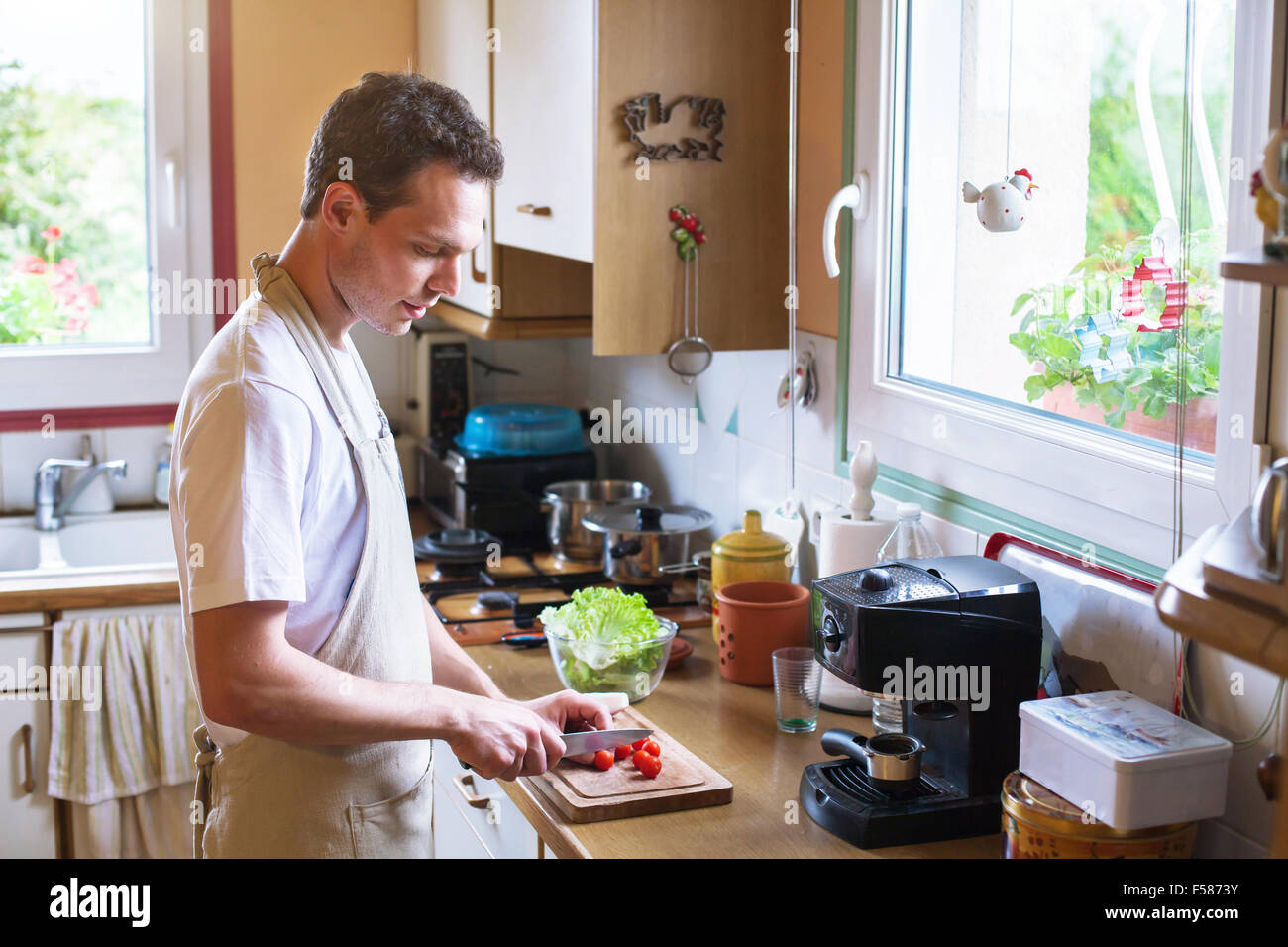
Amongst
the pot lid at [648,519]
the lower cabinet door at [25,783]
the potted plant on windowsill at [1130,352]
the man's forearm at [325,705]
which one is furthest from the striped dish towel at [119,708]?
the potted plant on windowsill at [1130,352]

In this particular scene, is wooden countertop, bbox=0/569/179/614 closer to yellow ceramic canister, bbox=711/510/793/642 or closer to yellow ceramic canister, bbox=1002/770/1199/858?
yellow ceramic canister, bbox=711/510/793/642

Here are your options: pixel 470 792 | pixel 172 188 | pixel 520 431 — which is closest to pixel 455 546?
pixel 520 431

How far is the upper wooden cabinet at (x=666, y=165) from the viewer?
209 centimetres

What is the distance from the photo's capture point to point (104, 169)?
124 inches

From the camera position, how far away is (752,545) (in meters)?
2.13

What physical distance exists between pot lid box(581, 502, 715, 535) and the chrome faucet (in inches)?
50.3

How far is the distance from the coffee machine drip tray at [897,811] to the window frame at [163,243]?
2.27 meters

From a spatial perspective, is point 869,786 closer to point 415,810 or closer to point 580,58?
point 415,810

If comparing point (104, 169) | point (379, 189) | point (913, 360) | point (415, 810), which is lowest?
point (415, 810)

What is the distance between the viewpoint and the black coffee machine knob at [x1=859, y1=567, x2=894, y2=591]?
1.51m

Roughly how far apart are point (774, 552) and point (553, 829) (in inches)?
29.3

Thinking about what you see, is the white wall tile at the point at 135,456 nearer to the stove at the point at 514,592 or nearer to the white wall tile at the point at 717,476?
the stove at the point at 514,592

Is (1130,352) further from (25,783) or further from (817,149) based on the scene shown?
(25,783)

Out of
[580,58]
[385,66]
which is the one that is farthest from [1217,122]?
[385,66]
